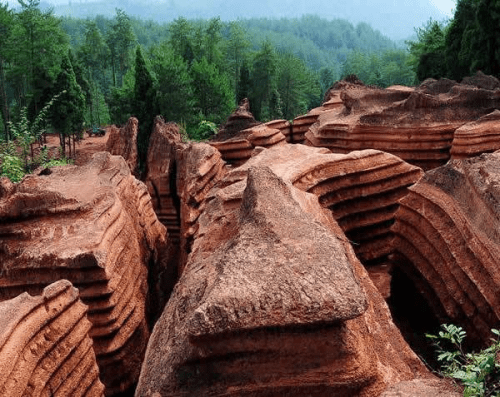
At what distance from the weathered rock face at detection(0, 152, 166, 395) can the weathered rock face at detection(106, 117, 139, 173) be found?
4.82 metres

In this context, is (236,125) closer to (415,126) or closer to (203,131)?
(415,126)

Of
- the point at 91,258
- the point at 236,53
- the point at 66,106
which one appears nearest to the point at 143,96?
the point at 66,106

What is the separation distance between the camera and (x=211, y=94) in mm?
31234

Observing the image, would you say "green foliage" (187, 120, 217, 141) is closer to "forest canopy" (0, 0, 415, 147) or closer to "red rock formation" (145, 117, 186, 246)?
"forest canopy" (0, 0, 415, 147)

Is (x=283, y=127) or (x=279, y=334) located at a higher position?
(x=283, y=127)

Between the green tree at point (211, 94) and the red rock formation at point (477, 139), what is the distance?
2476 centimetres

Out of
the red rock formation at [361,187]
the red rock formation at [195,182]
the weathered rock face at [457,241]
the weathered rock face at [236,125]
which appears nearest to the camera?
the weathered rock face at [457,241]

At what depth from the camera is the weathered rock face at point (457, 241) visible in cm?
361

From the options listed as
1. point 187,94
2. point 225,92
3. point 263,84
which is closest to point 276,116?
point 263,84

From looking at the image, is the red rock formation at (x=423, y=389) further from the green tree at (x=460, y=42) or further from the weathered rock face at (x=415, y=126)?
the green tree at (x=460, y=42)

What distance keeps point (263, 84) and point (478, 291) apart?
34.9 m

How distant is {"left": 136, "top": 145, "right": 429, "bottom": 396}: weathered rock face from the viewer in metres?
2.44

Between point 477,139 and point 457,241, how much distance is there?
9.47 ft

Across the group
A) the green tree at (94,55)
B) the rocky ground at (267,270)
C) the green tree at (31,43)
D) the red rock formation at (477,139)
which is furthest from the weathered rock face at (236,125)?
the green tree at (94,55)
